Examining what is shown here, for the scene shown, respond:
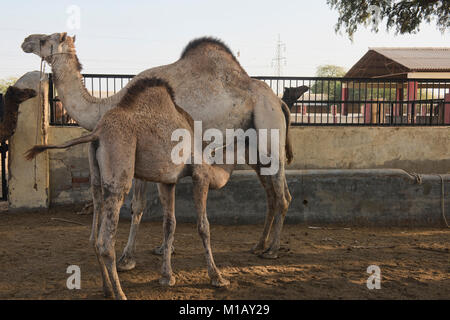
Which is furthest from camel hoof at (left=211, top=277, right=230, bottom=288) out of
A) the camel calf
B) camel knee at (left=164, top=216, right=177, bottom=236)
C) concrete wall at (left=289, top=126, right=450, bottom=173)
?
concrete wall at (left=289, top=126, right=450, bottom=173)

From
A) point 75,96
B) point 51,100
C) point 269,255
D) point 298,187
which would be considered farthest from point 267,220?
point 51,100

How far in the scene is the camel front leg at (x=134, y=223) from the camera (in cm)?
491

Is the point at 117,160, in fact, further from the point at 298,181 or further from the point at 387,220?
the point at 387,220

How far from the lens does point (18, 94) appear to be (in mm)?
7836

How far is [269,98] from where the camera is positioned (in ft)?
19.8

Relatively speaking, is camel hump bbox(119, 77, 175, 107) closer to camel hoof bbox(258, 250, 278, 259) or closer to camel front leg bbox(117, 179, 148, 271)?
camel front leg bbox(117, 179, 148, 271)

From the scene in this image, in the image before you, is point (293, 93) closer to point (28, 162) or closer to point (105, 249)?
point (28, 162)

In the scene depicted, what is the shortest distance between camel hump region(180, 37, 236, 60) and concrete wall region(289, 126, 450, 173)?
3830 millimetres

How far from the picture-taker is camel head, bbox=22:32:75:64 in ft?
16.3

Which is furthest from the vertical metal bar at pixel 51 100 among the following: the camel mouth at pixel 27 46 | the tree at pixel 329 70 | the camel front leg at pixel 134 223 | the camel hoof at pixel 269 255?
the tree at pixel 329 70

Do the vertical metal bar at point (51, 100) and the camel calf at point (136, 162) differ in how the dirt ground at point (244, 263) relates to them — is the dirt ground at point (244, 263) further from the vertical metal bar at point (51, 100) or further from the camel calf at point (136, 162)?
the vertical metal bar at point (51, 100)

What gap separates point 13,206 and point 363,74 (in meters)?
20.3

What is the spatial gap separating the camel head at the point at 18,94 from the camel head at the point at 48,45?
3.13m

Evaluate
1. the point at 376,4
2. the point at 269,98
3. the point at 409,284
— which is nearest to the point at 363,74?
the point at 376,4
